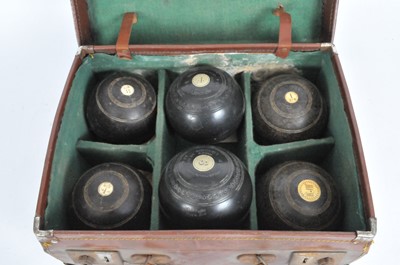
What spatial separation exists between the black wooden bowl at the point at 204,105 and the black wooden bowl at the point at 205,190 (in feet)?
0.71

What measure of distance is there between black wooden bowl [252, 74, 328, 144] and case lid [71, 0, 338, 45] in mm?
324

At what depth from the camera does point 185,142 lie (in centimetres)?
223

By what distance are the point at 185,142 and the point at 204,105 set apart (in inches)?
15.4

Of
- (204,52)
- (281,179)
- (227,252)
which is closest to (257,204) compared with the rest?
(281,179)

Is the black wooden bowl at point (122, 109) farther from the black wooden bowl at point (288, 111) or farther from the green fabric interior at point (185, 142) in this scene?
the black wooden bowl at point (288, 111)

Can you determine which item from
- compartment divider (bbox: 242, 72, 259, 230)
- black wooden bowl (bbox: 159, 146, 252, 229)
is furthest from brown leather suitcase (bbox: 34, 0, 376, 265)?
black wooden bowl (bbox: 159, 146, 252, 229)

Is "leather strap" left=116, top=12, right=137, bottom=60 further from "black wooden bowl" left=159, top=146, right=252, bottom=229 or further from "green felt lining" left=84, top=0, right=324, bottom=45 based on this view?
"black wooden bowl" left=159, top=146, right=252, bottom=229

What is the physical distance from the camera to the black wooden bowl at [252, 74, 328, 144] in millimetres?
1968

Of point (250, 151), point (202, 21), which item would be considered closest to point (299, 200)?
point (250, 151)

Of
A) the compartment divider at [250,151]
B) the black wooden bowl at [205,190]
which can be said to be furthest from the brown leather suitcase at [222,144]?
the black wooden bowl at [205,190]

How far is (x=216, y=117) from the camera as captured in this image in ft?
6.24

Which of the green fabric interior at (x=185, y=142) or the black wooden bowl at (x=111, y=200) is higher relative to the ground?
the green fabric interior at (x=185, y=142)

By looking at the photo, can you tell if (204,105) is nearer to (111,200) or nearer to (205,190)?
(205,190)

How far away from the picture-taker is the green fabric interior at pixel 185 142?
5.91 ft
